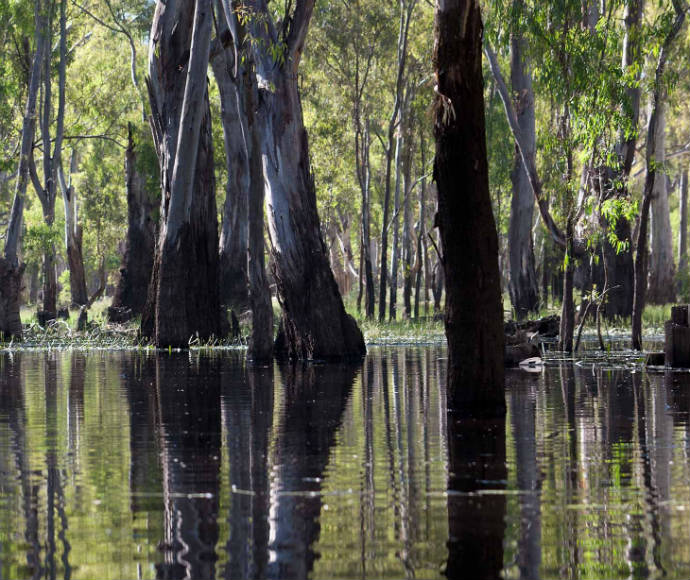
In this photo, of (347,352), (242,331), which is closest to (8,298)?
(242,331)

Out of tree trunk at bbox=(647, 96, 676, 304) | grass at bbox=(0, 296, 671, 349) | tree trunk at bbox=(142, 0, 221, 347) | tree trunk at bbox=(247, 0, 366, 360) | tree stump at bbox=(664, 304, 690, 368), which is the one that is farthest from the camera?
tree trunk at bbox=(647, 96, 676, 304)

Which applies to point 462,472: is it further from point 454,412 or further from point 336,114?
point 336,114

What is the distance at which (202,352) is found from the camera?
2244 cm

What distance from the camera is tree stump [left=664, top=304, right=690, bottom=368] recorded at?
16.4m

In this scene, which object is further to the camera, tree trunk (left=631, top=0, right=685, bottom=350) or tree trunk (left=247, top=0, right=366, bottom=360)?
tree trunk (left=247, top=0, right=366, bottom=360)

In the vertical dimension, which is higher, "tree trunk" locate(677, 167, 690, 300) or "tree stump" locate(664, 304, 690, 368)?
"tree trunk" locate(677, 167, 690, 300)

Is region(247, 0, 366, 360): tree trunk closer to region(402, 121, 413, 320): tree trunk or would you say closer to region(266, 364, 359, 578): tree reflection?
region(266, 364, 359, 578): tree reflection

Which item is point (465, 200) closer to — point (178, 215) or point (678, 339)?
point (678, 339)

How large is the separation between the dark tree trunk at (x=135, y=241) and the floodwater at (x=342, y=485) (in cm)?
2081

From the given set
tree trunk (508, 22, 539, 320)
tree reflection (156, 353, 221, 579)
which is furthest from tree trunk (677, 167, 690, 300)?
tree reflection (156, 353, 221, 579)

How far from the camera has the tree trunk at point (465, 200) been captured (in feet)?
32.0

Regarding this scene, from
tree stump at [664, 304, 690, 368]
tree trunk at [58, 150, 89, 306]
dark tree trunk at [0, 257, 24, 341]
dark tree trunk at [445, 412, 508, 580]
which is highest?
tree trunk at [58, 150, 89, 306]

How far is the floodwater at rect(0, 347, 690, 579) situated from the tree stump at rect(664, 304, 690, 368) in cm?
308

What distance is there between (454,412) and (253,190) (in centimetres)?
955
